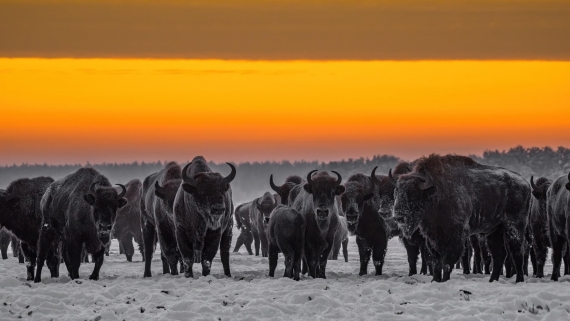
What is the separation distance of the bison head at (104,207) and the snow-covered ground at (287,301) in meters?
1.73

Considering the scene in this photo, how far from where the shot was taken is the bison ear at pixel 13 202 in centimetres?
1892

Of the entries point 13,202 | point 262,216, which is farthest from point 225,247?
point 262,216

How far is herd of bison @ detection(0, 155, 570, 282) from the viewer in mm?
16453

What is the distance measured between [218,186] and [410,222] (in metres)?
4.03

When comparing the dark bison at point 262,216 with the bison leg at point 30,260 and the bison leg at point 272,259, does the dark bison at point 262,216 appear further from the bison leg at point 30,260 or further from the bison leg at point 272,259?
the bison leg at point 30,260

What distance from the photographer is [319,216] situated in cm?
1717

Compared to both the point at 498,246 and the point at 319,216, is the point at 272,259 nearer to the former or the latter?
the point at 319,216

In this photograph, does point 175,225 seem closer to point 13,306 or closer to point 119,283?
point 119,283

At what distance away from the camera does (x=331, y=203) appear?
17.6 meters

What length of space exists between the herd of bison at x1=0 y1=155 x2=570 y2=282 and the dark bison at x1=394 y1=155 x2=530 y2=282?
2 centimetres

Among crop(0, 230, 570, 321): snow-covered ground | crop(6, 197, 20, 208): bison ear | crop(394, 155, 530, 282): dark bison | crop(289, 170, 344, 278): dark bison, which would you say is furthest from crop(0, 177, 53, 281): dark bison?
crop(394, 155, 530, 282): dark bison

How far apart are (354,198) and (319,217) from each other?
4.66 ft

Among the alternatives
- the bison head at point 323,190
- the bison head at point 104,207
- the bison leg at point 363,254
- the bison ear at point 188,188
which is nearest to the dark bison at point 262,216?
the bison leg at point 363,254

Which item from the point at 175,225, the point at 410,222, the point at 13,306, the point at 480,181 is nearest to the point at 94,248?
the point at 175,225
